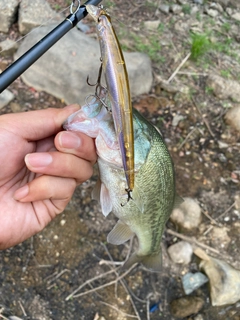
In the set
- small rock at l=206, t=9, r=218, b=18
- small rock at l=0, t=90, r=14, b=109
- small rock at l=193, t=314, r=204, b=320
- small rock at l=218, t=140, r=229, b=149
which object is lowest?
small rock at l=193, t=314, r=204, b=320

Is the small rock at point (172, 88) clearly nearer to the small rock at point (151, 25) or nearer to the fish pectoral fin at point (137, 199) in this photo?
the small rock at point (151, 25)

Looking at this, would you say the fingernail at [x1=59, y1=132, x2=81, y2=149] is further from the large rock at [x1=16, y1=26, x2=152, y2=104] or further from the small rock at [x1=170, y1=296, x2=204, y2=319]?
the large rock at [x1=16, y1=26, x2=152, y2=104]

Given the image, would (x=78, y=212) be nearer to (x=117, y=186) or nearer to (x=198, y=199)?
(x=198, y=199)

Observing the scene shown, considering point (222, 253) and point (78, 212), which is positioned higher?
point (78, 212)

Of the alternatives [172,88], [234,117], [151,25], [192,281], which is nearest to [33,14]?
[151,25]

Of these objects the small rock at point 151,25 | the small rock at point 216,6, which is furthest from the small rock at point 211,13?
the small rock at point 151,25

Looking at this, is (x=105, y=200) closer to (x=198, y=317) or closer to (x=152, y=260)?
(x=152, y=260)

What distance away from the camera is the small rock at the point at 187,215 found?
9.00 ft

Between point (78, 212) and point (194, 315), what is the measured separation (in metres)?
1.07

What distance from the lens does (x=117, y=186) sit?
4.68 ft

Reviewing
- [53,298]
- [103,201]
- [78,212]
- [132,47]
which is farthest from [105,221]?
[132,47]

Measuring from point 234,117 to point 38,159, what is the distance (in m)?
2.50

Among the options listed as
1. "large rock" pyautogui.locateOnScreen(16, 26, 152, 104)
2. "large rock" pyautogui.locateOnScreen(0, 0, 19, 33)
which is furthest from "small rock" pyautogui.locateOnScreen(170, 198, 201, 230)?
"large rock" pyautogui.locateOnScreen(0, 0, 19, 33)

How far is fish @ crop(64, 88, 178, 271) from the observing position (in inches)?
48.0
